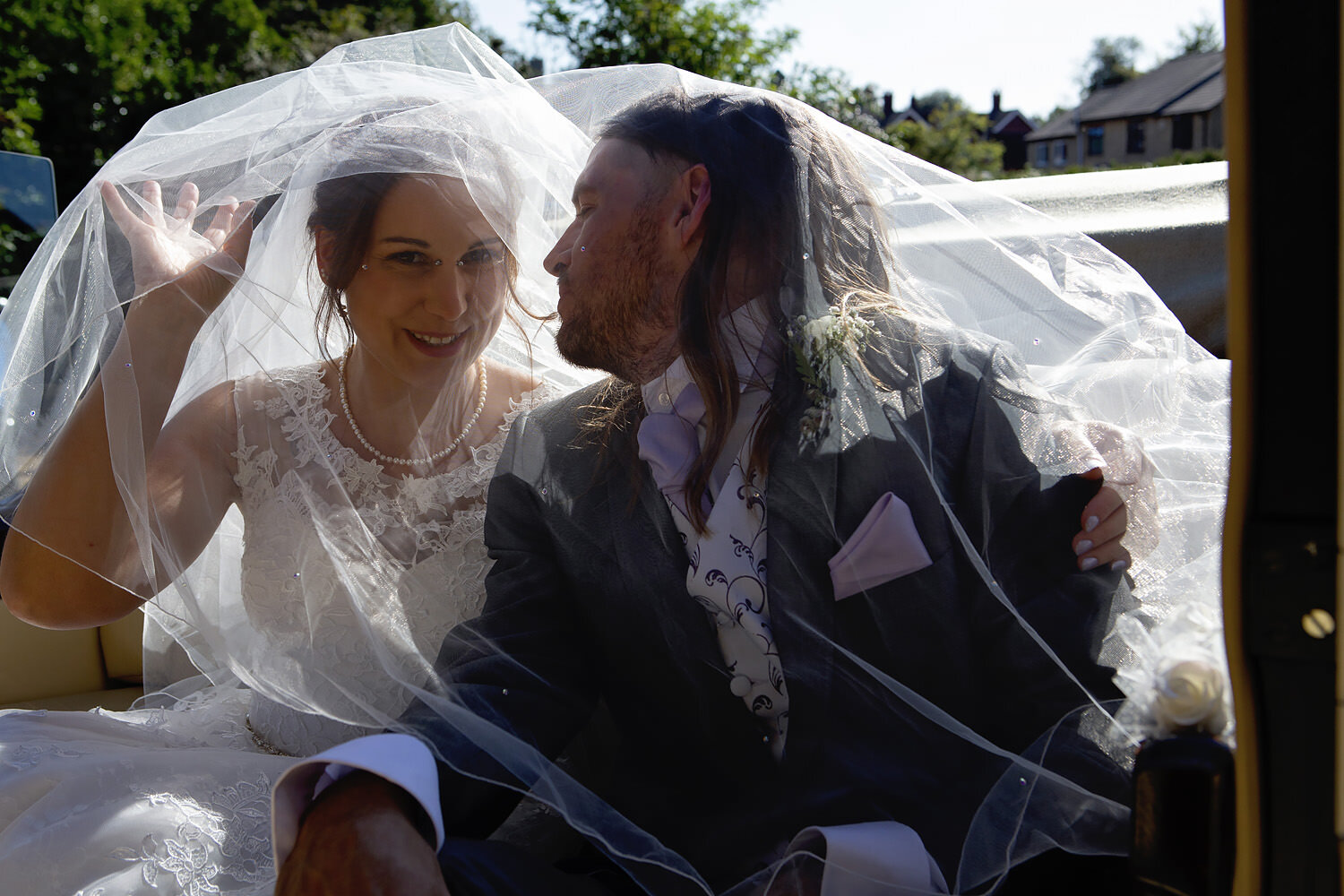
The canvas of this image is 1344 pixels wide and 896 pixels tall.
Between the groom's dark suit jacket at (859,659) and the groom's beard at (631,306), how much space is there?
172 millimetres

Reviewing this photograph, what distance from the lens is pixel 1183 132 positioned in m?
31.4

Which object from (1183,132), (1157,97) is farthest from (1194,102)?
(1157,97)

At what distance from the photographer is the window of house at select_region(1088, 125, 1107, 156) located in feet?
121

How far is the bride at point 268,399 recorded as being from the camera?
1629mm

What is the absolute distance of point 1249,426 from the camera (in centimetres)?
81

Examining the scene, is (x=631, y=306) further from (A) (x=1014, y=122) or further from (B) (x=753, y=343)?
(A) (x=1014, y=122)

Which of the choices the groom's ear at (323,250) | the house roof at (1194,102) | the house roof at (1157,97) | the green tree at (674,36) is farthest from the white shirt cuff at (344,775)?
the house roof at (1157,97)

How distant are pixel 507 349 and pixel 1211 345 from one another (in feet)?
6.28

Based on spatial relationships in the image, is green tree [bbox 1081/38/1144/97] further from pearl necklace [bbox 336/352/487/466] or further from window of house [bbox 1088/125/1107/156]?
pearl necklace [bbox 336/352/487/466]

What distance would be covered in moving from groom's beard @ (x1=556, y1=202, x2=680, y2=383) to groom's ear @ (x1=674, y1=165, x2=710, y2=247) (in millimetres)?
38

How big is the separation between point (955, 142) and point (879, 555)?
17006 millimetres

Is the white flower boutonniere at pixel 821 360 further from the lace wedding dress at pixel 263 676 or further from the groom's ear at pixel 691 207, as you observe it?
the lace wedding dress at pixel 263 676

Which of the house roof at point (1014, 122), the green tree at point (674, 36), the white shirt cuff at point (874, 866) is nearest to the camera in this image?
the white shirt cuff at point (874, 866)

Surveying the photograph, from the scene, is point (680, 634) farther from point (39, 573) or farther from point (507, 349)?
point (39, 573)
